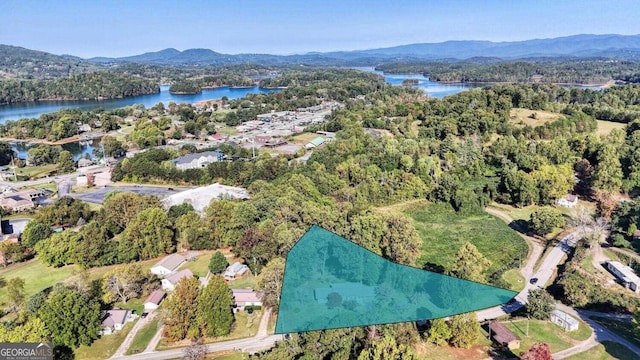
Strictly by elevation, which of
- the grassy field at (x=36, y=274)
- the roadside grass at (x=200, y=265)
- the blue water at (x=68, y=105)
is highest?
the blue water at (x=68, y=105)

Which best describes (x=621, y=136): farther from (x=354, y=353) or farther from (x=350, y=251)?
(x=350, y=251)

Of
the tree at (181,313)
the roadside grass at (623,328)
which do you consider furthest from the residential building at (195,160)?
the roadside grass at (623,328)

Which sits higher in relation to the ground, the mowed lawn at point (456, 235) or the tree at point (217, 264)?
the tree at point (217, 264)

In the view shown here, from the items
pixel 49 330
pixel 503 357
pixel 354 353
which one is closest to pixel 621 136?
pixel 503 357

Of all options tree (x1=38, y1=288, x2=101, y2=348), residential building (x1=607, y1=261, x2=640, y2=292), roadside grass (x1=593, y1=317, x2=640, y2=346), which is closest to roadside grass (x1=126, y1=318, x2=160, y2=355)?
tree (x1=38, y1=288, x2=101, y2=348)

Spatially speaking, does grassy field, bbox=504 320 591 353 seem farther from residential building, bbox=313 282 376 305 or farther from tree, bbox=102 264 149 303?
tree, bbox=102 264 149 303

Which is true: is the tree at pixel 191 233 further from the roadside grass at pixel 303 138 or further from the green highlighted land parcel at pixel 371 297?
the roadside grass at pixel 303 138

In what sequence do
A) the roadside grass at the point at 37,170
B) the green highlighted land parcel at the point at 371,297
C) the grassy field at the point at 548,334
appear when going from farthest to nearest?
1. the roadside grass at the point at 37,170
2. the grassy field at the point at 548,334
3. the green highlighted land parcel at the point at 371,297
